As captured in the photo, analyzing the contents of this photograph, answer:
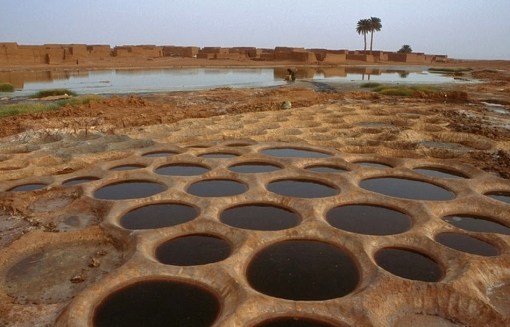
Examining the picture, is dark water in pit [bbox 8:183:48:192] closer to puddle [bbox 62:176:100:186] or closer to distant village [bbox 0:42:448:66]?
puddle [bbox 62:176:100:186]

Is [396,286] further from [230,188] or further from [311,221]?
[230,188]

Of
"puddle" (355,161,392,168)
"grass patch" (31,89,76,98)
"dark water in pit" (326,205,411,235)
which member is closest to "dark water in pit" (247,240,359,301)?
"dark water in pit" (326,205,411,235)

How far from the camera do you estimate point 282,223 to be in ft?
17.9

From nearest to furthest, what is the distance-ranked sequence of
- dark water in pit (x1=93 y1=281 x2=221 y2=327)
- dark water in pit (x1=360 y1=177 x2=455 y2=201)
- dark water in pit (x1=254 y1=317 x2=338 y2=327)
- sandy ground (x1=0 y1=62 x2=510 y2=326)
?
dark water in pit (x1=254 y1=317 x2=338 y2=327) < dark water in pit (x1=93 y1=281 x2=221 y2=327) < sandy ground (x1=0 y1=62 x2=510 y2=326) < dark water in pit (x1=360 y1=177 x2=455 y2=201)

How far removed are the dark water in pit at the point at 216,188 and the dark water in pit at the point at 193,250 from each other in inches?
60.3

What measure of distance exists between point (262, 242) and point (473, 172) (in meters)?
4.69

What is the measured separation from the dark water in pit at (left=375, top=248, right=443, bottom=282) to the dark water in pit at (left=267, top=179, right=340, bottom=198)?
1.90 m

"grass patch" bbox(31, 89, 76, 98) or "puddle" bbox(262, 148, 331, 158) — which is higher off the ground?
"grass patch" bbox(31, 89, 76, 98)

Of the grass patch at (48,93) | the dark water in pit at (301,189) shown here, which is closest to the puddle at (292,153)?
the dark water in pit at (301,189)

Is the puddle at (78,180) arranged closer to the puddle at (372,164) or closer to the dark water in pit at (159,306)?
the dark water in pit at (159,306)

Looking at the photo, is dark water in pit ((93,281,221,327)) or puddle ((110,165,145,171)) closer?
dark water in pit ((93,281,221,327))

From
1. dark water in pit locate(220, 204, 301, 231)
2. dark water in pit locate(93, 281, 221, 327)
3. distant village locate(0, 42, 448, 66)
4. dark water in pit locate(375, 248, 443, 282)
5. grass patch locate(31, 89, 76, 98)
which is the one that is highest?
distant village locate(0, 42, 448, 66)

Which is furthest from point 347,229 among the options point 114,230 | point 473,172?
point 473,172

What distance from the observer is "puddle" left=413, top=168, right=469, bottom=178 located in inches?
291
